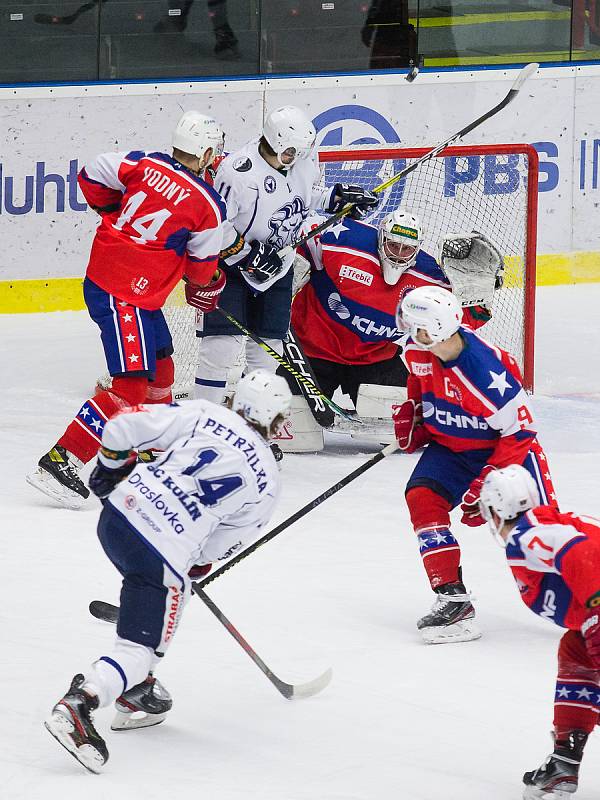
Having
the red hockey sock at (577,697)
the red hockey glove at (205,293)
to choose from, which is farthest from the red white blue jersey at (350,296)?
the red hockey sock at (577,697)

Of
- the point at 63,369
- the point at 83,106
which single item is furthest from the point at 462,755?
the point at 83,106

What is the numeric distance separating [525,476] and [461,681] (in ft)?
2.56

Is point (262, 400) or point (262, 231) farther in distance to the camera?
point (262, 231)

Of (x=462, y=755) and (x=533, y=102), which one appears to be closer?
(x=462, y=755)

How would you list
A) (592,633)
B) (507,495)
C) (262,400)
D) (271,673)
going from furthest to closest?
(271,673) < (262,400) < (507,495) < (592,633)

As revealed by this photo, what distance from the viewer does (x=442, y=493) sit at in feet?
12.3

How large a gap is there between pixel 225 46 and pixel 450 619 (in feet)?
15.5

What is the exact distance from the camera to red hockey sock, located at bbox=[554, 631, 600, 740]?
2.67 m

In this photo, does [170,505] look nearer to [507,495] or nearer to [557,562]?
[507,495]

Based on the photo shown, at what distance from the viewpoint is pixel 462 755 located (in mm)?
2936

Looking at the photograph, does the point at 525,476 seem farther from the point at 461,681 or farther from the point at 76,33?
the point at 76,33

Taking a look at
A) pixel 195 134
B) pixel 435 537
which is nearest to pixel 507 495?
pixel 435 537

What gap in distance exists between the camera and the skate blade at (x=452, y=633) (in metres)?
3.65

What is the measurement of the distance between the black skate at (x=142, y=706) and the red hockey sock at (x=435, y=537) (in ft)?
2.94
